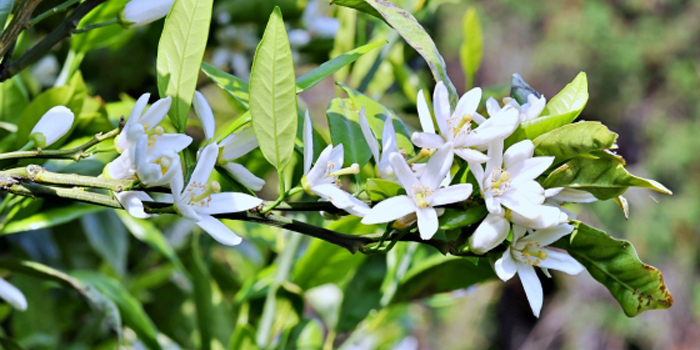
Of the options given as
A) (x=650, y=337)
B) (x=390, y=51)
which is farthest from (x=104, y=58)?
(x=650, y=337)

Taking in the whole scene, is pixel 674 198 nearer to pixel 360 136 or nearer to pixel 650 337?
pixel 650 337

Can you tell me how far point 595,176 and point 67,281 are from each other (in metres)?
0.41

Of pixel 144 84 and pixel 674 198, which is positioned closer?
pixel 144 84

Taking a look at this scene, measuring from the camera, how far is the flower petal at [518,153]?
1.07 feet

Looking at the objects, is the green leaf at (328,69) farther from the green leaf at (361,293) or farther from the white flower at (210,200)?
the green leaf at (361,293)

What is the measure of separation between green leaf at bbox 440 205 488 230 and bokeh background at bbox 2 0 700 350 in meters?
0.37

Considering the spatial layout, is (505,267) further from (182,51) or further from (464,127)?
(182,51)

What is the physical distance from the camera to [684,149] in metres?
4.59

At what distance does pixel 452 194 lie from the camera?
317 mm

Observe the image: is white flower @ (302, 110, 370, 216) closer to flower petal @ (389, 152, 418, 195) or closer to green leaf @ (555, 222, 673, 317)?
flower petal @ (389, 152, 418, 195)

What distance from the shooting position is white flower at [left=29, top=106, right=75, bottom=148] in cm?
34

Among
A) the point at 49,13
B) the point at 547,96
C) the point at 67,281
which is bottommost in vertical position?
the point at 547,96

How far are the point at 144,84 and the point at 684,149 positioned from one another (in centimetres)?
470

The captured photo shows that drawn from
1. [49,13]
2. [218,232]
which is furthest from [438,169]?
[49,13]
